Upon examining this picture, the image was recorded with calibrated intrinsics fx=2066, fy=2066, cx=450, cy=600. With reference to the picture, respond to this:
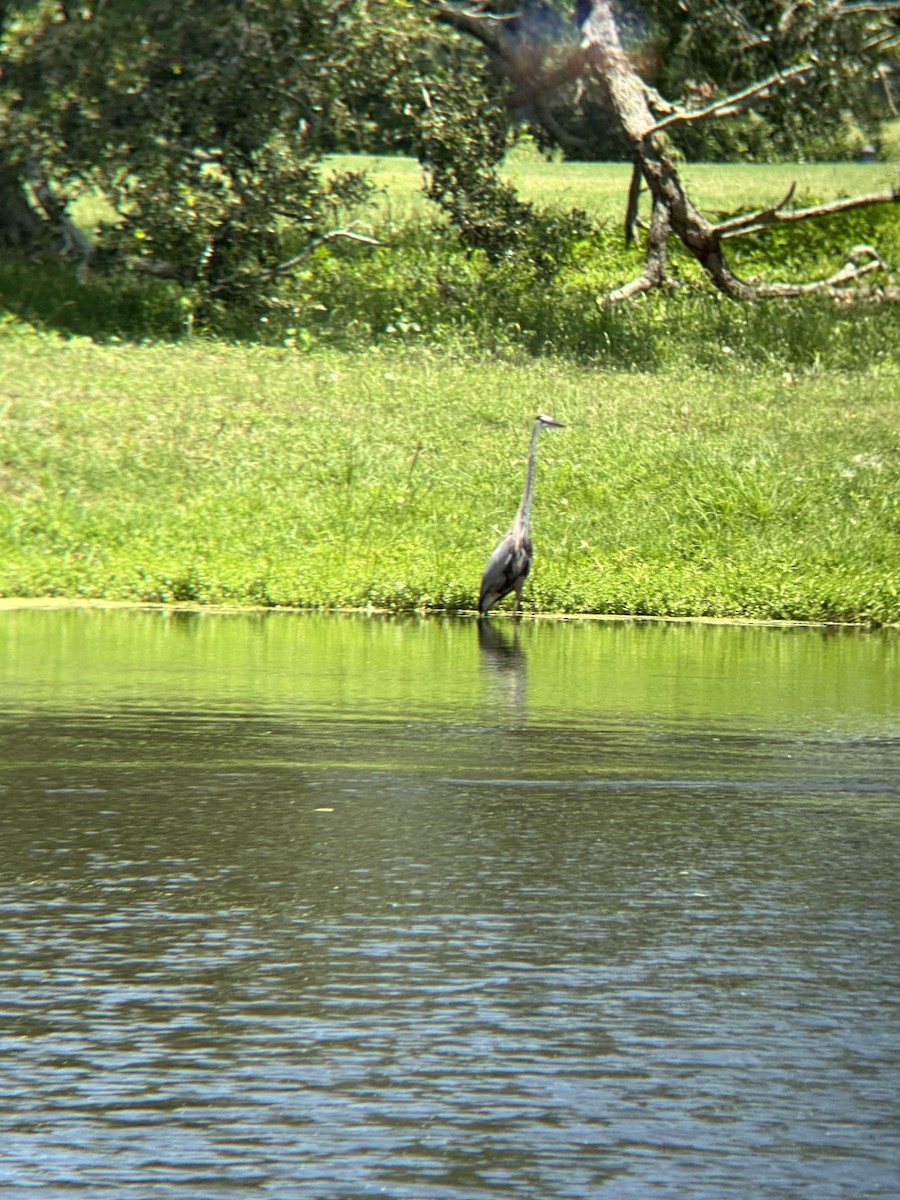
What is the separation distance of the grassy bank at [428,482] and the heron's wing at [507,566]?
1.08 m

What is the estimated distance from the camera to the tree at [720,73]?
26.1m

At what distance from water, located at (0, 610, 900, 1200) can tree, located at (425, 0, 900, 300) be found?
15.7m

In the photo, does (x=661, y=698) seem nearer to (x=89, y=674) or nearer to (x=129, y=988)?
(x=89, y=674)

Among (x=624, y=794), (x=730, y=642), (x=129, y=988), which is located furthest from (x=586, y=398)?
(x=129, y=988)

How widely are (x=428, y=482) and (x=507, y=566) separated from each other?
4052 mm

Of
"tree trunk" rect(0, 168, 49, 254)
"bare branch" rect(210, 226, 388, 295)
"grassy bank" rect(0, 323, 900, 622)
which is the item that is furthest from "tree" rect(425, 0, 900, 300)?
"tree trunk" rect(0, 168, 49, 254)

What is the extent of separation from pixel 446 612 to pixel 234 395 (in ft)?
19.2

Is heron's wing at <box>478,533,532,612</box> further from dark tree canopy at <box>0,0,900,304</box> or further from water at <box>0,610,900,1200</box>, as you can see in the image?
dark tree canopy at <box>0,0,900,304</box>

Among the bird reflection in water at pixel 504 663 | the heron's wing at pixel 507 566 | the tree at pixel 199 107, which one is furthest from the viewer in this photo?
the tree at pixel 199 107

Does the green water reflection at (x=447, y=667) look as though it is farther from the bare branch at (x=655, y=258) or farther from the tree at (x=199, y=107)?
the bare branch at (x=655, y=258)

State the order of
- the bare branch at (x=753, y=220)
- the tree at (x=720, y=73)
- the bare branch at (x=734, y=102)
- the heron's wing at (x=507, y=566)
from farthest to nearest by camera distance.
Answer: the tree at (x=720, y=73) → the bare branch at (x=753, y=220) → the bare branch at (x=734, y=102) → the heron's wing at (x=507, y=566)

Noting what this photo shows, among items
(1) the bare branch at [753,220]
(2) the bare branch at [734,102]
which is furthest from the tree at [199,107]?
(1) the bare branch at [753,220]

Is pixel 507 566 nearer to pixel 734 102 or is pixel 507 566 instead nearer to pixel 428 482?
pixel 428 482

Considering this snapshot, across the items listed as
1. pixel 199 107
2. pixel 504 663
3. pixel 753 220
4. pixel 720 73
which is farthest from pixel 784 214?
pixel 504 663
